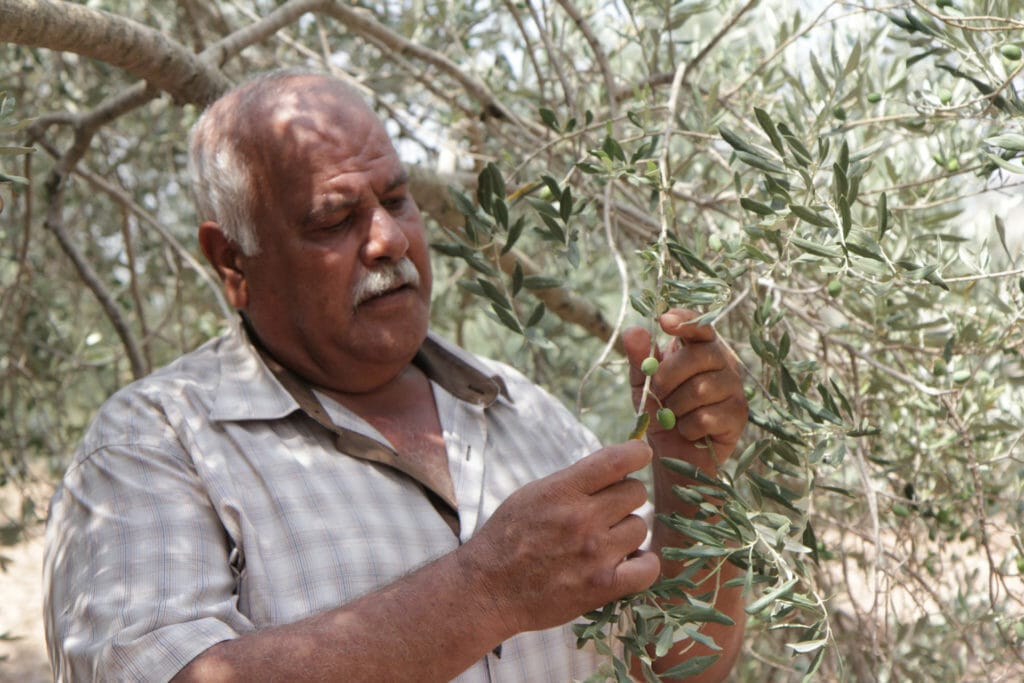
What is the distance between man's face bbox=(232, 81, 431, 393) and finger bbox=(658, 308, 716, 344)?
0.61 m

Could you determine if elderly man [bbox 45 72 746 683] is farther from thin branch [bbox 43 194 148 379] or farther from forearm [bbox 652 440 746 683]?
thin branch [bbox 43 194 148 379]

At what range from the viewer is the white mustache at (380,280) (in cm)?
218

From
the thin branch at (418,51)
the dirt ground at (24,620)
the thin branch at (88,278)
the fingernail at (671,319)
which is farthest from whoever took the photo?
the dirt ground at (24,620)

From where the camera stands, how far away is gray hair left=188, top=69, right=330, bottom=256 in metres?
2.28

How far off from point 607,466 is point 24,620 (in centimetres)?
589

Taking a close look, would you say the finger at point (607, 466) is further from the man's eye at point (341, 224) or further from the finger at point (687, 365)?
the man's eye at point (341, 224)

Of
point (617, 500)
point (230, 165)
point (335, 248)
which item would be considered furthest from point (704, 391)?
point (230, 165)

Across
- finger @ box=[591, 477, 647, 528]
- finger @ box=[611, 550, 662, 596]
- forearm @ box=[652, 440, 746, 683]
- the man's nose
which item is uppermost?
the man's nose

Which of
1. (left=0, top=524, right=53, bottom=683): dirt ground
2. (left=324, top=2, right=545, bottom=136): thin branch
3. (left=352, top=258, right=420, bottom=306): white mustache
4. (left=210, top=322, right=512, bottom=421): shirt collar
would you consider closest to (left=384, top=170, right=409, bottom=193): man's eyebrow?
(left=352, top=258, right=420, bottom=306): white mustache

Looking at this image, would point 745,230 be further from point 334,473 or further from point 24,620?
A: point 24,620

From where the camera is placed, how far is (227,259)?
7.80 ft

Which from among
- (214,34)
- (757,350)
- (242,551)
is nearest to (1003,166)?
(757,350)

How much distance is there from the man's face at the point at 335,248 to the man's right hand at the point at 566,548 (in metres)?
0.65

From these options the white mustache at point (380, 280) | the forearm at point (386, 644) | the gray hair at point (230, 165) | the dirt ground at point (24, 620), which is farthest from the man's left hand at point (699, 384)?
the dirt ground at point (24, 620)
